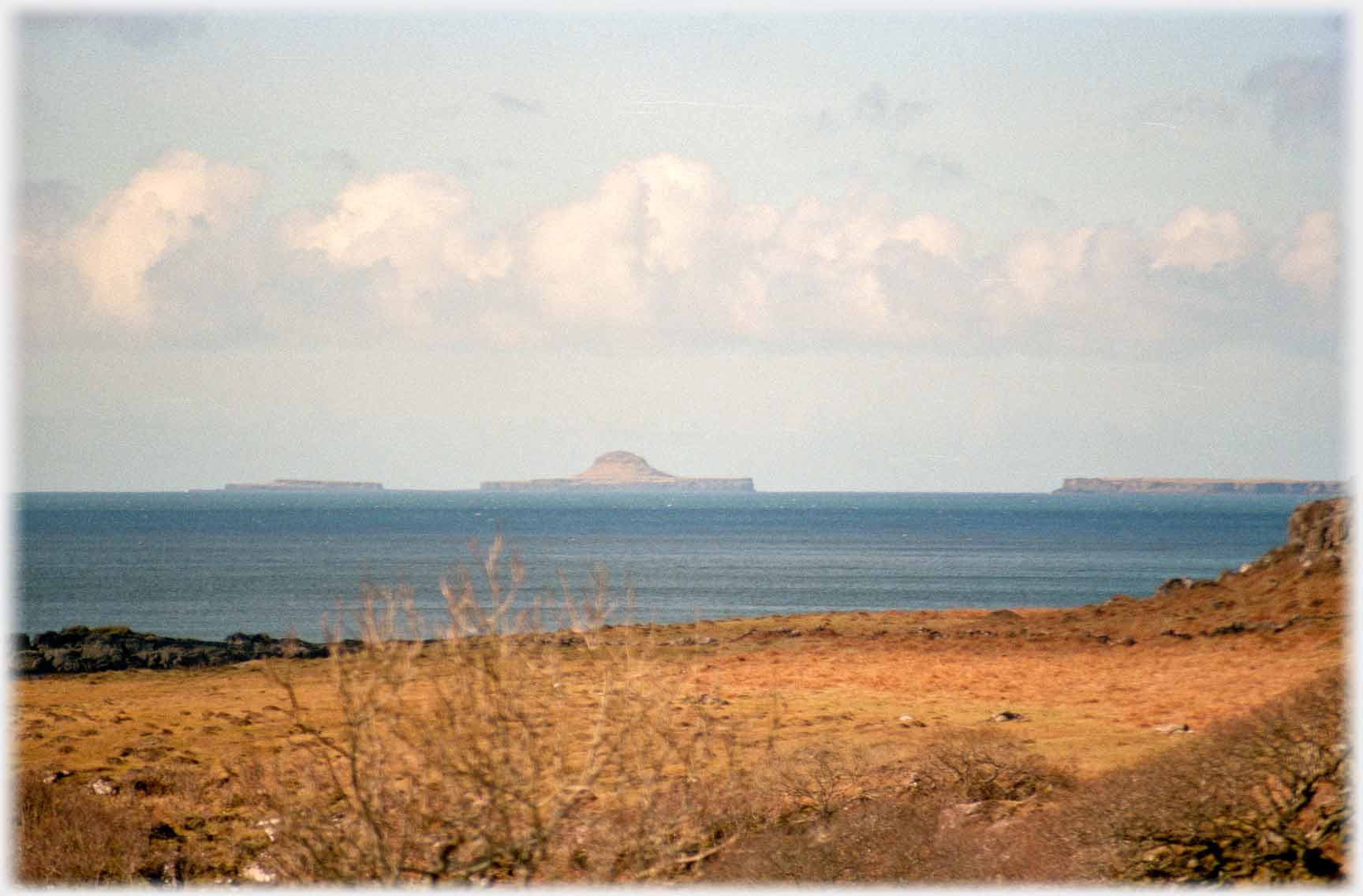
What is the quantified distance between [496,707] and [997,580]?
256 feet

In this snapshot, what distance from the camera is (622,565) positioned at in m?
96.9

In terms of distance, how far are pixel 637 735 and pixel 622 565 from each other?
85.3 meters

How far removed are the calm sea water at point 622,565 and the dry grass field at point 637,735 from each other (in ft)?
11.0

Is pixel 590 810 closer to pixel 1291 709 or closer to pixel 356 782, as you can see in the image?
pixel 356 782

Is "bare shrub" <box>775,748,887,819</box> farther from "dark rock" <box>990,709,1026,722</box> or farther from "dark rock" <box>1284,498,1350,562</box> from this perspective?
"dark rock" <box>1284,498,1350,562</box>

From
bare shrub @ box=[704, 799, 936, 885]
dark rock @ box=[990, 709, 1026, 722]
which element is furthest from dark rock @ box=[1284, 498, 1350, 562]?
bare shrub @ box=[704, 799, 936, 885]

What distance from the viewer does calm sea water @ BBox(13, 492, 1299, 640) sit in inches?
2527

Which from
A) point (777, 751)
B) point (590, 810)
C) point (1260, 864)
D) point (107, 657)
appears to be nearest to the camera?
point (1260, 864)

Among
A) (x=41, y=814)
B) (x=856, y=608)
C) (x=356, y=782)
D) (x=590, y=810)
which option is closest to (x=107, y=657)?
(x=41, y=814)

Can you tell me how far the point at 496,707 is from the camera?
27.9 feet

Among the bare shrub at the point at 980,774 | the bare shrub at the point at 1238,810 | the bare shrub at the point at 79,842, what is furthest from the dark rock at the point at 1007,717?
the bare shrub at the point at 79,842

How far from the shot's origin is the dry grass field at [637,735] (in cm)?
882

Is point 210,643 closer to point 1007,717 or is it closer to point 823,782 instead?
point 1007,717

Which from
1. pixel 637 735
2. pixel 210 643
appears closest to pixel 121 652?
pixel 210 643
